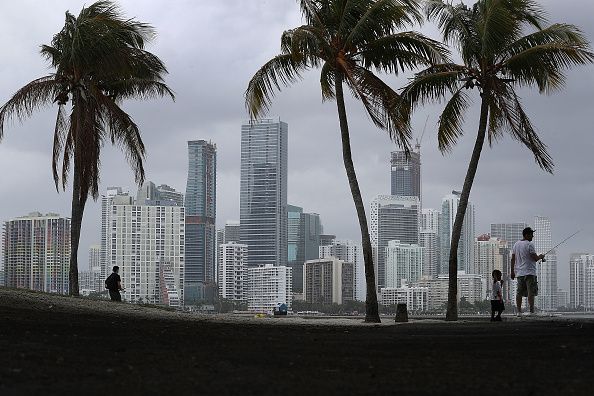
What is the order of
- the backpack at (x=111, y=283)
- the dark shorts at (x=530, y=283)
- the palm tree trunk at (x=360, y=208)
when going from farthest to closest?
the backpack at (x=111, y=283) < the palm tree trunk at (x=360, y=208) < the dark shorts at (x=530, y=283)

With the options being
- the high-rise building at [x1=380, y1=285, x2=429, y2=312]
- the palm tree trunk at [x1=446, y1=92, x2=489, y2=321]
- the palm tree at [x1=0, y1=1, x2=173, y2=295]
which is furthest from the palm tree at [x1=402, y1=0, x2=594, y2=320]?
the high-rise building at [x1=380, y1=285, x2=429, y2=312]

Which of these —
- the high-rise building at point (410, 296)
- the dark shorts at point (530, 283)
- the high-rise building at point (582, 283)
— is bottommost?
the high-rise building at point (410, 296)

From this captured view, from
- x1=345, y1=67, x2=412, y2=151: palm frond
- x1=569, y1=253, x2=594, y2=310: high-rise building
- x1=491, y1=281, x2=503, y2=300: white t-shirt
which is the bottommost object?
x1=569, y1=253, x2=594, y2=310: high-rise building

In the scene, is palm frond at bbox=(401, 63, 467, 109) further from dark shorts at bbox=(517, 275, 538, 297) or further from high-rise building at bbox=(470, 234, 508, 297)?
high-rise building at bbox=(470, 234, 508, 297)

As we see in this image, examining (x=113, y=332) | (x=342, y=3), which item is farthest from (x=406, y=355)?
(x=342, y=3)

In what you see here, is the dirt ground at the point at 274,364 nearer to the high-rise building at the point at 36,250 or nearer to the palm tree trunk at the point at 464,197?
the palm tree trunk at the point at 464,197

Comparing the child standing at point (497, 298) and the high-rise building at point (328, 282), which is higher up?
the child standing at point (497, 298)

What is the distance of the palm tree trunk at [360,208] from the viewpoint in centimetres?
2142

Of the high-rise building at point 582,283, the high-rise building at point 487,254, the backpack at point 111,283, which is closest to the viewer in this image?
the backpack at point 111,283

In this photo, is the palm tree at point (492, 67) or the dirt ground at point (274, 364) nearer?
the dirt ground at point (274, 364)

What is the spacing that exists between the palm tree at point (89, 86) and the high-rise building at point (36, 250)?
358 feet

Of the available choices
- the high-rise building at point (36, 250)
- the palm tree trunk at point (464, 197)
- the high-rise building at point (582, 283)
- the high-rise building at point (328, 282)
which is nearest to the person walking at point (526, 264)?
the palm tree trunk at point (464, 197)

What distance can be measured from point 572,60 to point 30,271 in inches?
4899

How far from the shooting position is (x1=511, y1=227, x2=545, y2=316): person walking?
18.3 m
